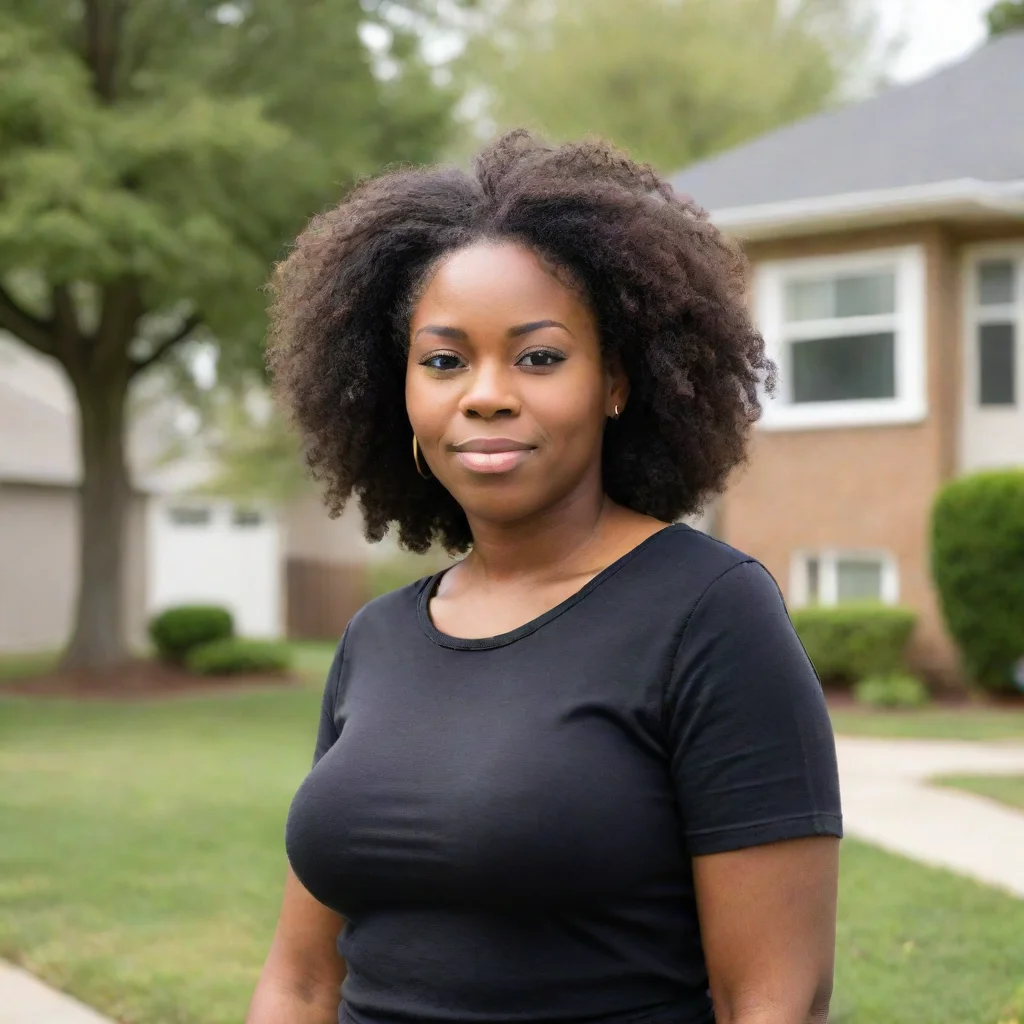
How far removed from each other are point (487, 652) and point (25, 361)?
28.7 m

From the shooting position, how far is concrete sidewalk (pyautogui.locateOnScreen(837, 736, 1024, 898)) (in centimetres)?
635

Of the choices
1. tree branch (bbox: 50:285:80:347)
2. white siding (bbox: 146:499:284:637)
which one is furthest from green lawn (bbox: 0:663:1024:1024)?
white siding (bbox: 146:499:284:637)

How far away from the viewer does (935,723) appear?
11078 millimetres

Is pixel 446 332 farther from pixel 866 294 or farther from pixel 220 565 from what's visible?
pixel 220 565

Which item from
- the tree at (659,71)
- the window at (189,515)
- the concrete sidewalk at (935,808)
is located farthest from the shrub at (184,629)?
the tree at (659,71)

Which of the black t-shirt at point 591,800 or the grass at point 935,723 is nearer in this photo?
the black t-shirt at point 591,800

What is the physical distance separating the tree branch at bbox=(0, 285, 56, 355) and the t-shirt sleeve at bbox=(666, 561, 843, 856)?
1592 centimetres

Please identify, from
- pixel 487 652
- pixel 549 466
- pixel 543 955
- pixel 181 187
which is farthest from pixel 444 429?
pixel 181 187

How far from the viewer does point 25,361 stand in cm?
2877

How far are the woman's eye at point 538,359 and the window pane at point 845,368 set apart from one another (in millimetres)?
11950

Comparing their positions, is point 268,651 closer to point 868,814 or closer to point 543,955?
point 868,814

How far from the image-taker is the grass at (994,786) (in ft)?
25.0

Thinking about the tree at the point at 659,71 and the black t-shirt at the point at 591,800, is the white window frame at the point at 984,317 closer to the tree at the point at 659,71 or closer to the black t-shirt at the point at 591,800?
the black t-shirt at the point at 591,800

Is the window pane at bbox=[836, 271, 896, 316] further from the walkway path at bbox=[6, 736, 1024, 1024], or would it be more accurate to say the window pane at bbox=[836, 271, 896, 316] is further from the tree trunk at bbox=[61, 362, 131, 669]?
the tree trunk at bbox=[61, 362, 131, 669]
